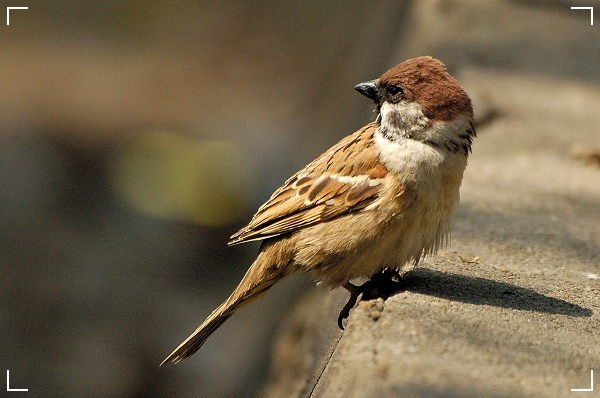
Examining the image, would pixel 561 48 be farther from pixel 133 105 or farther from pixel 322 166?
pixel 133 105

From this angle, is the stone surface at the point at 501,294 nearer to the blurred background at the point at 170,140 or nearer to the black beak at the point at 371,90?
the blurred background at the point at 170,140

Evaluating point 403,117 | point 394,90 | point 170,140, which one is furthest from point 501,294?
point 170,140

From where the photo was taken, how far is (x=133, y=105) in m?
9.51

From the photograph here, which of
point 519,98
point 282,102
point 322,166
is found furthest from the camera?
point 282,102

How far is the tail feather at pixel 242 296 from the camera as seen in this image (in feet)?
11.1

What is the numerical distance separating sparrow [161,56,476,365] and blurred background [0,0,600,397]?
349 mm

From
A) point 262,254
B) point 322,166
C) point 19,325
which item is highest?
point 322,166

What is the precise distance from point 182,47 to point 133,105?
1.38m

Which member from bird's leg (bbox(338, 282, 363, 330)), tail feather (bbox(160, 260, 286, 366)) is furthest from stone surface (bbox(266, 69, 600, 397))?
tail feather (bbox(160, 260, 286, 366))

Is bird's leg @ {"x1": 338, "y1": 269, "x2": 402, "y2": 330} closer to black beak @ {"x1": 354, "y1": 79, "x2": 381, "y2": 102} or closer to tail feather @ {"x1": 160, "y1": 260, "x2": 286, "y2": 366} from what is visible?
tail feather @ {"x1": 160, "y1": 260, "x2": 286, "y2": 366}

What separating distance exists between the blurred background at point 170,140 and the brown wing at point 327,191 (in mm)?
285

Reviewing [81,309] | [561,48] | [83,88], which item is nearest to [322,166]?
[81,309]

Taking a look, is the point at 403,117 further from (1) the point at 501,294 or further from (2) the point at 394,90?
(1) the point at 501,294

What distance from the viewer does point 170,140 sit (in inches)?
337
